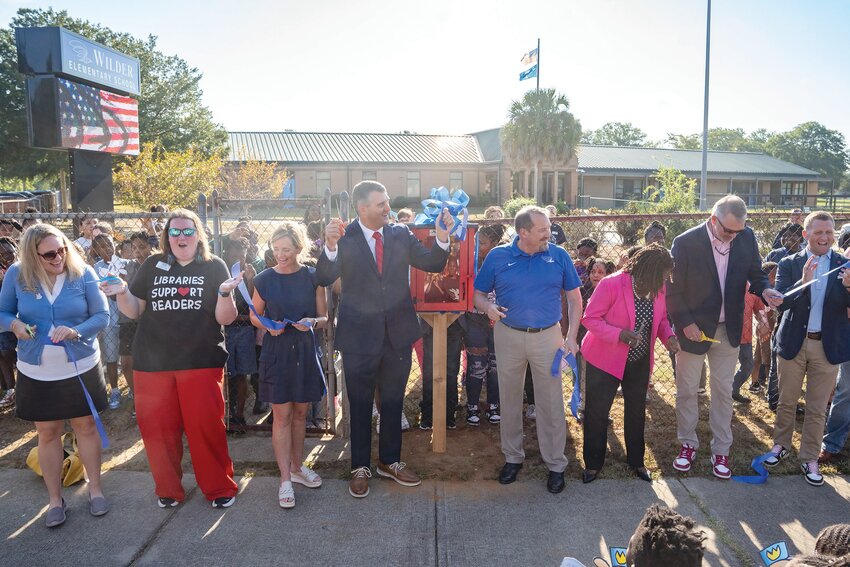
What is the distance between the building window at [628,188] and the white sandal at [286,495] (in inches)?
1724

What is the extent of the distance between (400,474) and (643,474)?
176cm

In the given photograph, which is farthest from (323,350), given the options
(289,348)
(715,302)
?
(715,302)

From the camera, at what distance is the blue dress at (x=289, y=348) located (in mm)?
3963

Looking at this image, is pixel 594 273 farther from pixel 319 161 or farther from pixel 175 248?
pixel 319 161

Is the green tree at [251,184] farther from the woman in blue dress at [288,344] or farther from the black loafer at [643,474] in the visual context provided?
the black loafer at [643,474]

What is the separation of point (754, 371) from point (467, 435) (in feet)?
11.2

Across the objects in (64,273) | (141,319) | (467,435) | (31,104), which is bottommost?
(467,435)

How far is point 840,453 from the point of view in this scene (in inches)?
180

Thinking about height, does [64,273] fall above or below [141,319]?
above

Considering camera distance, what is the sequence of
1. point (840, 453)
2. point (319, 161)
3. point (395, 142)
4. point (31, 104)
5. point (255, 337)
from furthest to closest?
point (395, 142)
point (319, 161)
point (31, 104)
point (255, 337)
point (840, 453)

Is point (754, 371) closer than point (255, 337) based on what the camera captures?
No

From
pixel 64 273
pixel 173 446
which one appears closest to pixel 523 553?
pixel 173 446

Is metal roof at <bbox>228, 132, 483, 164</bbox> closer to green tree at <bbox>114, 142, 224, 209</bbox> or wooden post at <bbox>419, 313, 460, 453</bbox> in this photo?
green tree at <bbox>114, 142, 224, 209</bbox>

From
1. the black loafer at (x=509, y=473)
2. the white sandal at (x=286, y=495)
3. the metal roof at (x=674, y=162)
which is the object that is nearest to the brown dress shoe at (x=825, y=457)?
the black loafer at (x=509, y=473)
